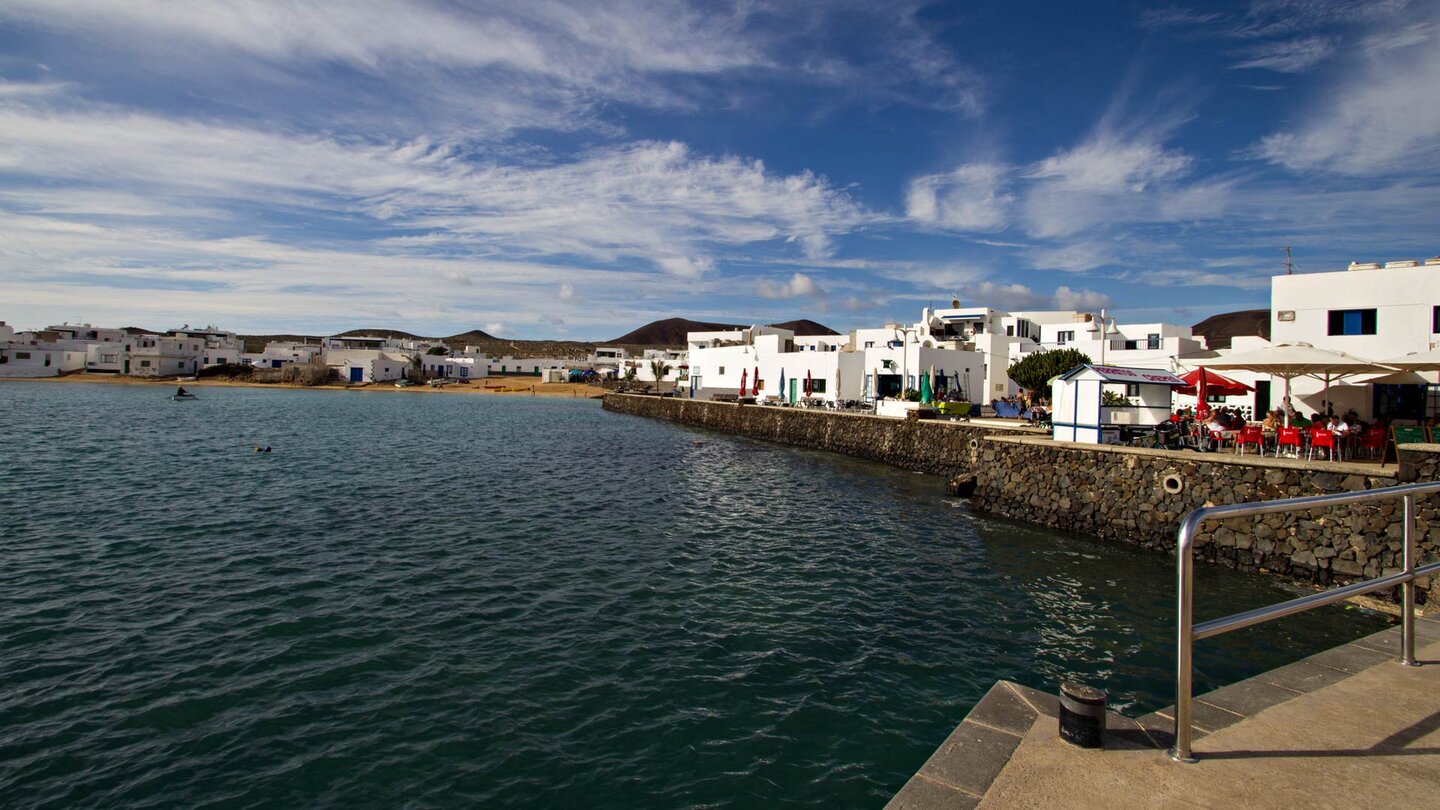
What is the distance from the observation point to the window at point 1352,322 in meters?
23.9

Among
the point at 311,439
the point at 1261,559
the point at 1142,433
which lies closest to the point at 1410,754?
the point at 1261,559

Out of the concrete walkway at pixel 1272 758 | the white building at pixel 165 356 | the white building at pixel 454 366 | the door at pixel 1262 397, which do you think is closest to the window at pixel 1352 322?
the door at pixel 1262 397

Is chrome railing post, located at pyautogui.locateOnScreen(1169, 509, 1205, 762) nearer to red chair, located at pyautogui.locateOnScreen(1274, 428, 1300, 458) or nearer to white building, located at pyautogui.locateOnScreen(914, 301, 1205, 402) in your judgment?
red chair, located at pyautogui.locateOnScreen(1274, 428, 1300, 458)

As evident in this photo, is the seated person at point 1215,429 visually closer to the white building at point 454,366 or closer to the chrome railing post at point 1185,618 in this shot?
the chrome railing post at point 1185,618

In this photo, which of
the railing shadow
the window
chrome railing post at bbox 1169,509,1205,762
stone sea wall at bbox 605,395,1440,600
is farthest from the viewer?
the window

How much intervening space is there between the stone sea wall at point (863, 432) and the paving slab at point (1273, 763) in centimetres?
2362

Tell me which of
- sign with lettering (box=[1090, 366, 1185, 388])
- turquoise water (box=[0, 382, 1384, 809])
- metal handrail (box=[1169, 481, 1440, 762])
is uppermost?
sign with lettering (box=[1090, 366, 1185, 388])

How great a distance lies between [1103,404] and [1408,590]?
→ 65.7 feet

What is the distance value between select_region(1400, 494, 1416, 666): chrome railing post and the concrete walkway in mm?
392

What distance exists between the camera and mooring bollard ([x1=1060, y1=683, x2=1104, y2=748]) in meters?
4.34

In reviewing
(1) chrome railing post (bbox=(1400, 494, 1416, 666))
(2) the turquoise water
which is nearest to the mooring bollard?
(1) chrome railing post (bbox=(1400, 494, 1416, 666))

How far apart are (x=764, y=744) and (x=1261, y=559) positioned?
14.5 m

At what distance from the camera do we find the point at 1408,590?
207 inches

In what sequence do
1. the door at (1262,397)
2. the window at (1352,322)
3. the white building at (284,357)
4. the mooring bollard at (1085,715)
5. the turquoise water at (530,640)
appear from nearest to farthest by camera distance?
the mooring bollard at (1085,715) → the turquoise water at (530,640) → the window at (1352,322) → the door at (1262,397) → the white building at (284,357)
